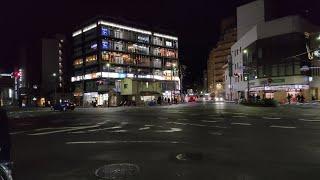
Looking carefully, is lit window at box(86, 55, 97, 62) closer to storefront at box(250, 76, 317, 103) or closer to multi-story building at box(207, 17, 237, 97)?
storefront at box(250, 76, 317, 103)

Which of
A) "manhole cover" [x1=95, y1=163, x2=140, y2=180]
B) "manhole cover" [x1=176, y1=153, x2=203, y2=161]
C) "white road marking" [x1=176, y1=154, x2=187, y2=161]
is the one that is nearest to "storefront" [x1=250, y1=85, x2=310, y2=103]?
"manhole cover" [x1=176, y1=153, x2=203, y2=161]

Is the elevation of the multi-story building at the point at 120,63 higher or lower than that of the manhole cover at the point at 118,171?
higher

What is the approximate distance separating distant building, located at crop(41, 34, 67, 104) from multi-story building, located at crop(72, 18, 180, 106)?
1837 cm

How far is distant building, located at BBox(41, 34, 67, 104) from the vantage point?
127750mm

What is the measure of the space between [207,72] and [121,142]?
579 ft

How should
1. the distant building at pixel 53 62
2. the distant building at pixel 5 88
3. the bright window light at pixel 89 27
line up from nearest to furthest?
the distant building at pixel 5 88
the bright window light at pixel 89 27
the distant building at pixel 53 62

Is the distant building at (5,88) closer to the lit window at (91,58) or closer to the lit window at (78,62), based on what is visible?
the lit window at (91,58)

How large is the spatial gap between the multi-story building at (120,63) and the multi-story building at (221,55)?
38.7 m

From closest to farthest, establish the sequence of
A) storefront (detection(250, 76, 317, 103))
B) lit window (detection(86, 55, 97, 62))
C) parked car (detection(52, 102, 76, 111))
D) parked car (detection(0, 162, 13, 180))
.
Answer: parked car (detection(0, 162, 13, 180)), parked car (detection(52, 102, 76, 111)), storefront (detection(250, 76, 317, 103)), lit window (detection(86, 55, 97, 62))

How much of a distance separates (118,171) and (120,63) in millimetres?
95158

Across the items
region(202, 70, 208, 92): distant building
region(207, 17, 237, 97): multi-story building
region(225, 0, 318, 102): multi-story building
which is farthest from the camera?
region(202, 70, 208, 92): distant building

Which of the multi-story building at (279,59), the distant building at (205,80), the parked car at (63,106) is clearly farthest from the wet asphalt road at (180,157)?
the distant building at (205,80)

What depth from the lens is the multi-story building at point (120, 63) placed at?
95875 mm

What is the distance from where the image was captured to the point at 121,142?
540 inches
